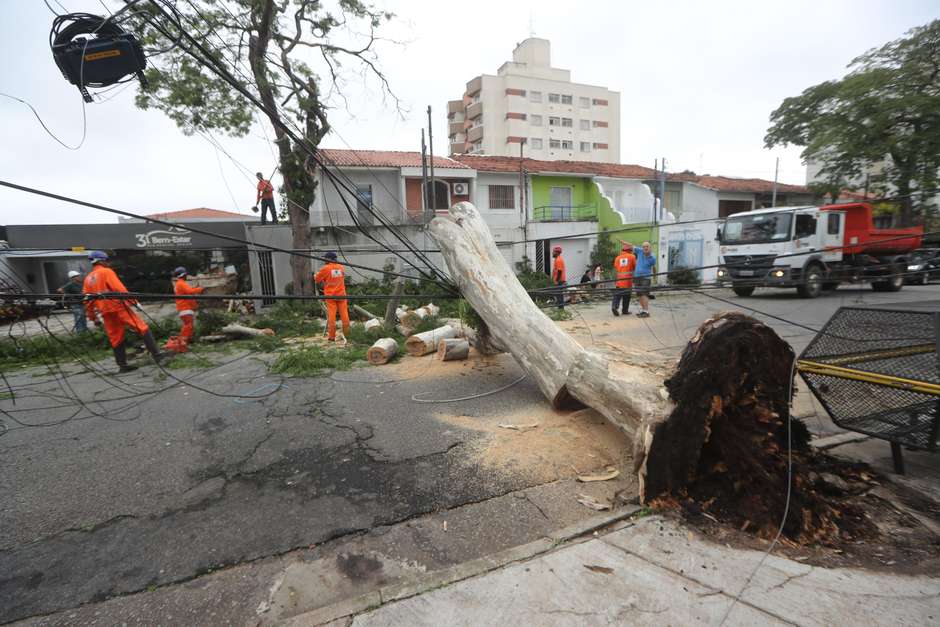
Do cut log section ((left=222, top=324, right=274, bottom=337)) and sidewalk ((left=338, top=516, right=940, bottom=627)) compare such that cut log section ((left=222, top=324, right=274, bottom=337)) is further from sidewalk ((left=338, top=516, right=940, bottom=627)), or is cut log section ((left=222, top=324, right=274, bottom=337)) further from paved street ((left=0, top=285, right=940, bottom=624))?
sidewalk ((left=338, top=516, right=940, bottom=627))

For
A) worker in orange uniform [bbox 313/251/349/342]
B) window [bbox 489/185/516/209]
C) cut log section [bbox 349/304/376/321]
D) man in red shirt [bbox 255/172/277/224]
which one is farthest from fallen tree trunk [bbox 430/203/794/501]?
window [bbox 489/185/516/209]

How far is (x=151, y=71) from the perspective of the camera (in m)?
Answer: 10.3

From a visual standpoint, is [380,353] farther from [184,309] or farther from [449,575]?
[449,575]

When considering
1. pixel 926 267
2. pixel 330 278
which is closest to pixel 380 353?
pixel 330 278

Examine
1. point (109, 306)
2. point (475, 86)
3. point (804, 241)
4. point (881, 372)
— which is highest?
point (475, 86)

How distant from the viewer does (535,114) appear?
1689 inches

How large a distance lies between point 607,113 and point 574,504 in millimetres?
50399

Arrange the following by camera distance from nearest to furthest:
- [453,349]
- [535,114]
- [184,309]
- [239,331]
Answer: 1. [453,349]
2. [184,309]
3. [239,331]
4. [535,114]

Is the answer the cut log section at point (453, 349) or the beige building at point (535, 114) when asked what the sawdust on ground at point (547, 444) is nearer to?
the cut log section at point (453, 349)

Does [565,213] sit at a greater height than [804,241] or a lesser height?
greater

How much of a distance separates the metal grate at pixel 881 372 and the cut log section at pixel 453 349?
4434mm

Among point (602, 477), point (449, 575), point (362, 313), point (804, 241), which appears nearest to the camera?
point (449, 575)

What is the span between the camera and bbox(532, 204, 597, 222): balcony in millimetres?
23125

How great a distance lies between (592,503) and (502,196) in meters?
21.5
